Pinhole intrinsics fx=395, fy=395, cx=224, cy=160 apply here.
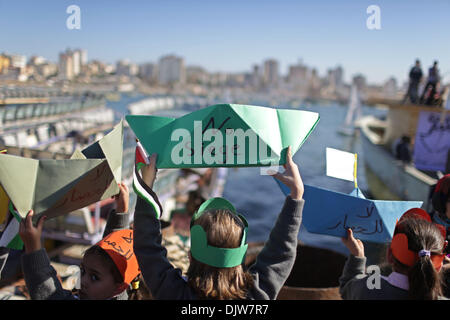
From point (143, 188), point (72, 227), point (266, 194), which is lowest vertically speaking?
point (266, 194)

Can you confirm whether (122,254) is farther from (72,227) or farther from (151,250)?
(72,227)

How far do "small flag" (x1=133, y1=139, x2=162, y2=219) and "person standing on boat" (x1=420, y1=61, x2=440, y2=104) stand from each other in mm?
9636

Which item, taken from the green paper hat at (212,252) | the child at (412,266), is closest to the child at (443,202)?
the child at (412,266)

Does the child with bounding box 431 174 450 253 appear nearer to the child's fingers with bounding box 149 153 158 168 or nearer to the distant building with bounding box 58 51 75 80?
the child's fingers with bounding box 149 153 158 168

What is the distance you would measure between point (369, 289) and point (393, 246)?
227mm

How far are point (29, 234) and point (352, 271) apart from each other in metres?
1.54

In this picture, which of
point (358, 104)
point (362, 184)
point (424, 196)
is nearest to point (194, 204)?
point (424, 196)

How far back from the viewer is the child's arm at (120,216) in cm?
227

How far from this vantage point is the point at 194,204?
18.6ft

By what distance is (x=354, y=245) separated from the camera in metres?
2.07

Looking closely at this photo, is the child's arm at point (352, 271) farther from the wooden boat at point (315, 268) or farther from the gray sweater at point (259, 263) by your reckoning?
the wooden boat at point (315, 268)

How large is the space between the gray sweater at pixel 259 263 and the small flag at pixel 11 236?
60 cm

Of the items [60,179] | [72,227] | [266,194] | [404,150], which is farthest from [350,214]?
[266,194]
